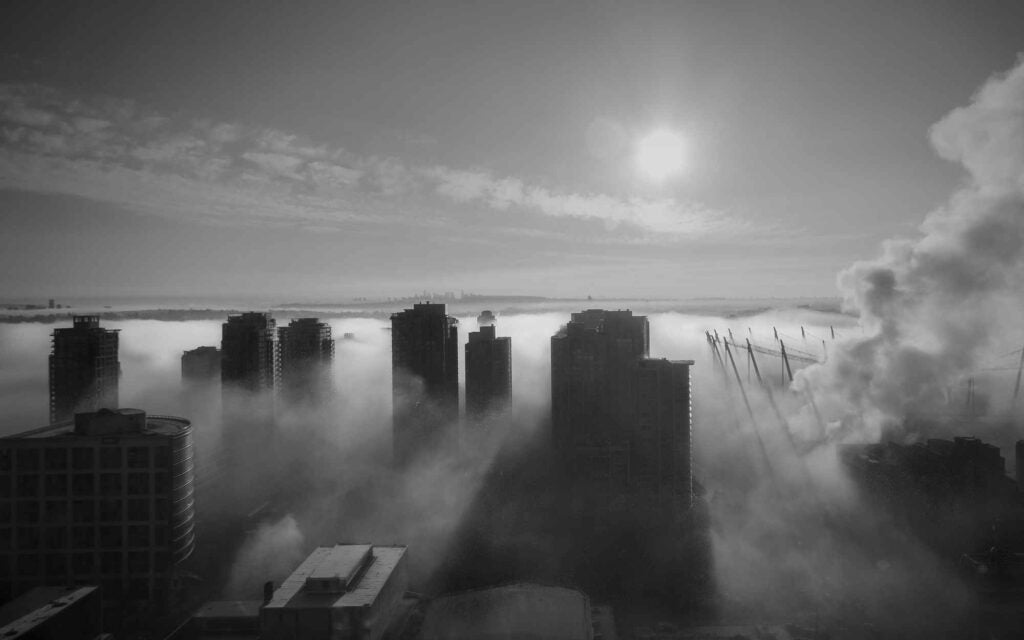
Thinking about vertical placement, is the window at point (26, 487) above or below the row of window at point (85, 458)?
below

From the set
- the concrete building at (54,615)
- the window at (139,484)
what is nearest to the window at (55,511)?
the window at (139,484)

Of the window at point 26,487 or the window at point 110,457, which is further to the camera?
the window at point 110,457

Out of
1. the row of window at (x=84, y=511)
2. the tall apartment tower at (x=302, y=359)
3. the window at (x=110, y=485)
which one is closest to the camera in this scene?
the row of window at (x=84, y=511)

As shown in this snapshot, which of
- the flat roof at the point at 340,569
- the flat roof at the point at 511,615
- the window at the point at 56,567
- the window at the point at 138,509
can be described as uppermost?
the window at the point at 138,509

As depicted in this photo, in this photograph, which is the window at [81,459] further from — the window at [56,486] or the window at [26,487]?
the window at [26,487]

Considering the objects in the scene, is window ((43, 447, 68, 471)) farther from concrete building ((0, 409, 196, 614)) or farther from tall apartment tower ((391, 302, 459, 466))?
tall apartment tower ((391, 302, 459, 466))

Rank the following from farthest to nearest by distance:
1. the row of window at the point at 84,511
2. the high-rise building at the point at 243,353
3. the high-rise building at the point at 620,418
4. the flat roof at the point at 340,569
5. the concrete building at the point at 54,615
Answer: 1. the high-rise building at the point at 243,353
2. the high-rise building at the point at 620,418
3. the row of window at the point at 84,511
4. the flat roof at the point at 340,569
5. the concrete building at the point at 54,615

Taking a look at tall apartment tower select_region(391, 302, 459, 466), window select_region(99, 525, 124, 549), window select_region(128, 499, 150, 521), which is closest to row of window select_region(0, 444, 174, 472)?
window select_region(128, 499, 150, 521)
